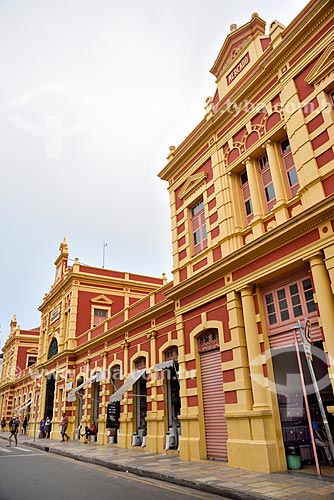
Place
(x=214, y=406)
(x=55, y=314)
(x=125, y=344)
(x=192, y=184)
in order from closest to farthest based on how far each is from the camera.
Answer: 1. (x=214, y=406)
2. (x=192, y=184)
3. (x=125, y=344)
4. (x=55, y=314)

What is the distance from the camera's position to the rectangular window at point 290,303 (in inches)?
376

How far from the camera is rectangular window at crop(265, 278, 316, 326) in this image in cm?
955

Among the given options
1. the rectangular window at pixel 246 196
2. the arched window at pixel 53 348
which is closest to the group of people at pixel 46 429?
the arched window at pixel 53 348

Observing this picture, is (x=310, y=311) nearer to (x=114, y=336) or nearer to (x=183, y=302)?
(x=183, y=302)

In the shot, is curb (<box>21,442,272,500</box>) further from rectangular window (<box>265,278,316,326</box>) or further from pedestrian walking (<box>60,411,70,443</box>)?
pedestrian walking (<box>60,411,70,443</box>)

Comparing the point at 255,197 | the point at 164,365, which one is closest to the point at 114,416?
the point at 164,365

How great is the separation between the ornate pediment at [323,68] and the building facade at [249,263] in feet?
0.10

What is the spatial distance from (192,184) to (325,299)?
7480mm

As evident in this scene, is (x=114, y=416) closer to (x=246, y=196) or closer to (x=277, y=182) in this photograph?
(x=246, y=196)

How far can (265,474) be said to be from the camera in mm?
8945

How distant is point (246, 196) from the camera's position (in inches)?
488

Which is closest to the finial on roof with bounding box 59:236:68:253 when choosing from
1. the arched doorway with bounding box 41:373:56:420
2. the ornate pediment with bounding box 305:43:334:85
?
the arched doorway with bounding box 41:373:56:420

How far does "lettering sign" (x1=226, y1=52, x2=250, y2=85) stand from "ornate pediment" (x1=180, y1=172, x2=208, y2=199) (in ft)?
11.3

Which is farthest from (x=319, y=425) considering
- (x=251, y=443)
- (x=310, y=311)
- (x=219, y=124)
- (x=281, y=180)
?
(x=219, y=124)
